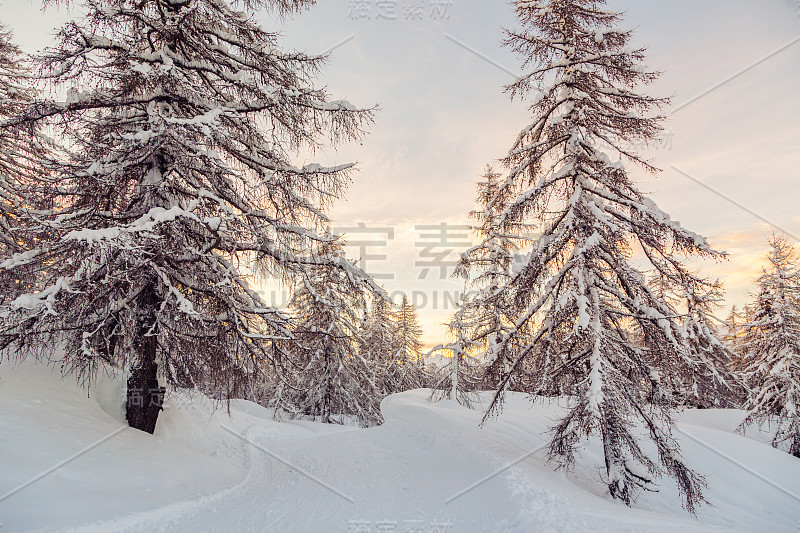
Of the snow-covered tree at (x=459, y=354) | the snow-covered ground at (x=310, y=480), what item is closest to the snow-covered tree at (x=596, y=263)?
the snow-covered ground at (x=310, y=480)

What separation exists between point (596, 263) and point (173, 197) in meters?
8.31

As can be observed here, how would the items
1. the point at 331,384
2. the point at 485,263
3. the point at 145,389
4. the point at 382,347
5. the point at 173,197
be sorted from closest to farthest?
the point at 173,197, the point at 145,389, the point at 485,263, the point at 331,384, the point at 382,347

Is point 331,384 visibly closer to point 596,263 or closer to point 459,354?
point 459,354

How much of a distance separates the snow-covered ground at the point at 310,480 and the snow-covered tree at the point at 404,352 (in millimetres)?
22181

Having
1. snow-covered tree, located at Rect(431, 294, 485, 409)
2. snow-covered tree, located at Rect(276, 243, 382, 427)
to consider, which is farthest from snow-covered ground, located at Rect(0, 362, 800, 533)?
snow-covered tree, located at Rect(276, 243, 382, 427)

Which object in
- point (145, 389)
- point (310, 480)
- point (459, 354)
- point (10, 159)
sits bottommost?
point (310, 480)

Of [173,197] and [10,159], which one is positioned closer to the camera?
[173,197]

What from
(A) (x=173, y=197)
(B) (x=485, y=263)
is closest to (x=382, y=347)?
(B) (x=485, y=263)

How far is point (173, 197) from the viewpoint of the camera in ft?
22.0

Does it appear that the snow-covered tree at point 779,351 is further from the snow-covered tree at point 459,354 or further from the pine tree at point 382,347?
the pine tree at point 382,347

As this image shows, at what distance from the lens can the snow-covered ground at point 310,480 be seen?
4.71 meters

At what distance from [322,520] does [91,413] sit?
17.2 ft

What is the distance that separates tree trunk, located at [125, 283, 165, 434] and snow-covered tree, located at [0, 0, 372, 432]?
3 cm

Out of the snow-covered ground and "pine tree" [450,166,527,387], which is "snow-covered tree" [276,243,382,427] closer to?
"pine tree" [450,166,527,387]
